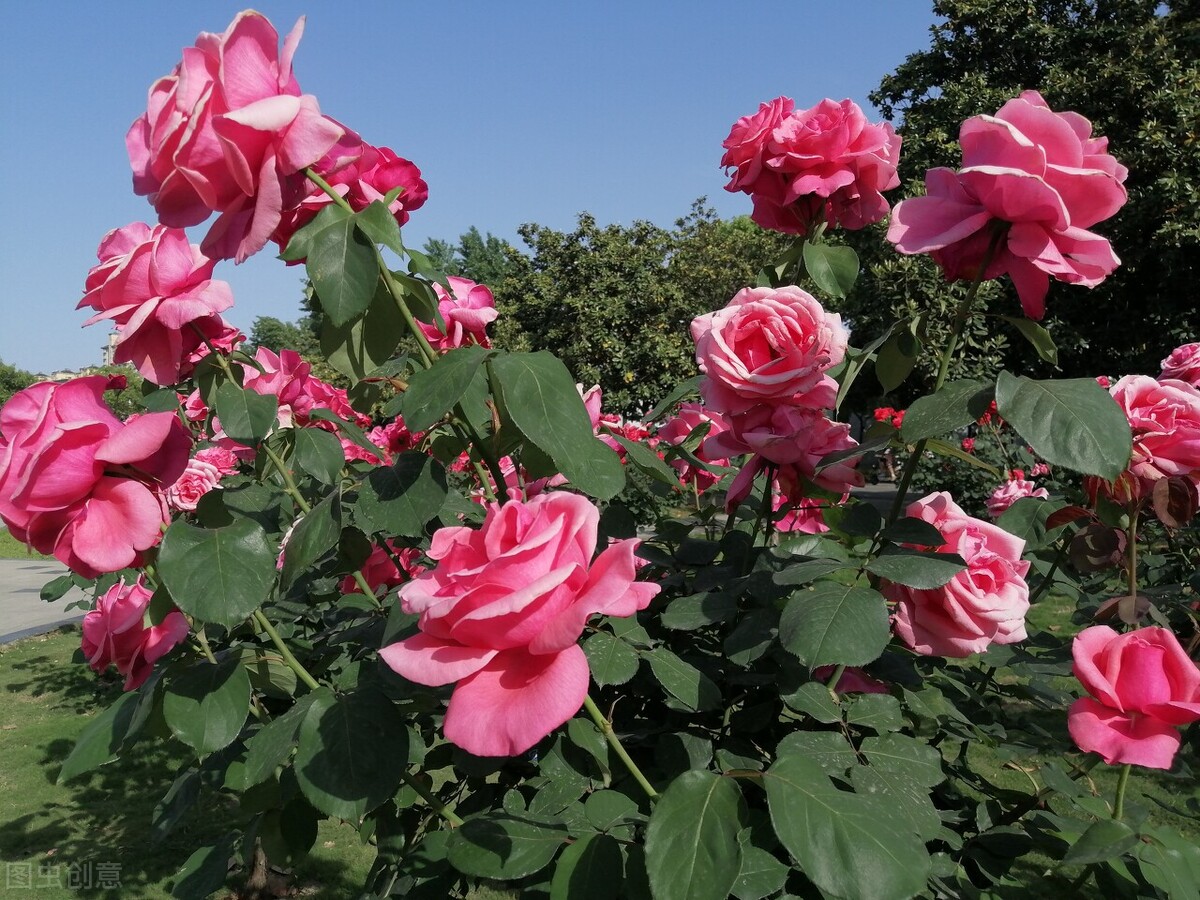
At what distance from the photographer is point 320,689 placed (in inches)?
38.5

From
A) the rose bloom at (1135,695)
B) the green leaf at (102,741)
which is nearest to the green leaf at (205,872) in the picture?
the green leaf at (102,741)

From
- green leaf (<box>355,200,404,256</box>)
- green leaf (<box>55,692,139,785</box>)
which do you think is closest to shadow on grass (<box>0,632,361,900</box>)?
green leaf (<box>55,692,139,785</box>)

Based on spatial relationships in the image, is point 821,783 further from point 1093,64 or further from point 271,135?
point 1093,64

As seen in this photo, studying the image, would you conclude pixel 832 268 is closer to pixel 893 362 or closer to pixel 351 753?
pixel 893 362

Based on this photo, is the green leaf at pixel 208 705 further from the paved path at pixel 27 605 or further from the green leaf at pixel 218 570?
the paved path at pixel 27 605

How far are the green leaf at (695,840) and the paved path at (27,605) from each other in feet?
24.0

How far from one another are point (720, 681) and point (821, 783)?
0.49 metres

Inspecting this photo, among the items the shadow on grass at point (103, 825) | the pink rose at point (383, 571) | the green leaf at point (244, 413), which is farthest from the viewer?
the shadow on grass at point (103, 825)

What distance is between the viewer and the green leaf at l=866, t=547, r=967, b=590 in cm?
95

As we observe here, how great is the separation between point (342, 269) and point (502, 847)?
595mm

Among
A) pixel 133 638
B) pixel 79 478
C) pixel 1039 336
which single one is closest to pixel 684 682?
pixel 1039 336

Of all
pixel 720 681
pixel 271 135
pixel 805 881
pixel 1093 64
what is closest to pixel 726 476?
pixel 720 681

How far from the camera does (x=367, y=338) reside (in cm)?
103

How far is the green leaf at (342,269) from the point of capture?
0.84 meters
